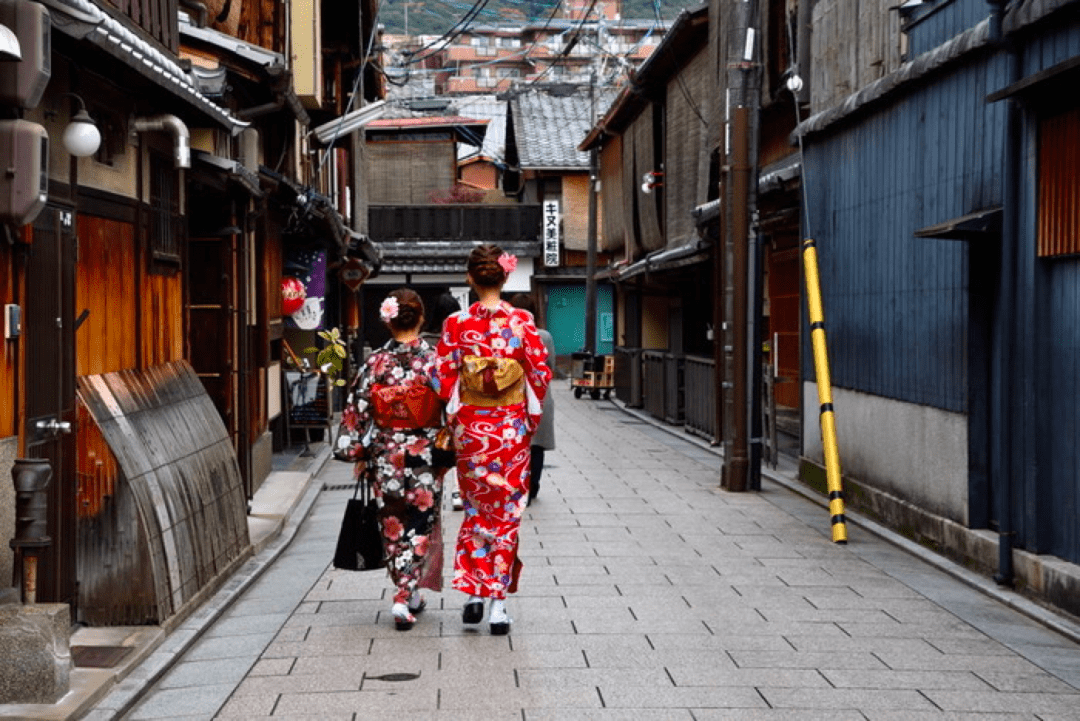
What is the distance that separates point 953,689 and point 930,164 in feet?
19.6

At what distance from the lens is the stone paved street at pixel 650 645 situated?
6832 millimetres

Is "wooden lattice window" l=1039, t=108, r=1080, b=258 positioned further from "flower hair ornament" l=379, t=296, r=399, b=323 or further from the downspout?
"flower hair ornament" l=379, t=296, r=399, b=323

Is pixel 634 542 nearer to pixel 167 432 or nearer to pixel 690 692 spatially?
pixel 167 432

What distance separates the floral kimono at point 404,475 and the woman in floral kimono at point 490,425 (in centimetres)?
23

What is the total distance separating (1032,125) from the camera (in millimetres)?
9461

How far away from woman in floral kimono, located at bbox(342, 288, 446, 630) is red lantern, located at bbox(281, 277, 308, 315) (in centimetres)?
1258

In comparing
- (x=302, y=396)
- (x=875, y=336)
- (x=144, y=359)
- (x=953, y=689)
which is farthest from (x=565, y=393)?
(x=953, y=689)

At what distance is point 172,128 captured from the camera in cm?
981

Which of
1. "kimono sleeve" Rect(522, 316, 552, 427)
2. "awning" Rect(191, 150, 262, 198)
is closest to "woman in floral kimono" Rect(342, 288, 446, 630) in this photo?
"kimono sleeve" Rect(522, 316, 552, 427)

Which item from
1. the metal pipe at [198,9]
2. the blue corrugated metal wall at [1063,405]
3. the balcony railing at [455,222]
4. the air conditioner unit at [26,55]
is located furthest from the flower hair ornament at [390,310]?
the balcony railing at [455,222]

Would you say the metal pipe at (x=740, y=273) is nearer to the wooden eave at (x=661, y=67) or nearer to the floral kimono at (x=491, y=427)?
the wooden eave at (x=661, y=67)

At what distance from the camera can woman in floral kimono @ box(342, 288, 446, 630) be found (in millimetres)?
8836

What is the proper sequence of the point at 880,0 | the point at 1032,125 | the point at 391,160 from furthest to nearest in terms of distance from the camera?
the point at 391,160, the point at 880,0, the point at 1032,125

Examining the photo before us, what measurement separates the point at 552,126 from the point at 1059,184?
138 ft
